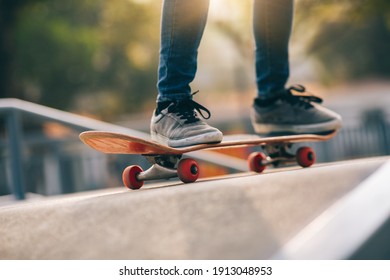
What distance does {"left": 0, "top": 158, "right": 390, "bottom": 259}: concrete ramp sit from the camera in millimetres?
1642

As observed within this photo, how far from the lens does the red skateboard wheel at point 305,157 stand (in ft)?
8.70

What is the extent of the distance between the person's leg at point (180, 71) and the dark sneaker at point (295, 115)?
1.85 feet

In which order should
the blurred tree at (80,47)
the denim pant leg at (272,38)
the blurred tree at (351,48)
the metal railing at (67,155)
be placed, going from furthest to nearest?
the blurred tree at (80,47), the blurred tree at (351,48), the metal railing at (67,155), the denim pant leg at (272,38)

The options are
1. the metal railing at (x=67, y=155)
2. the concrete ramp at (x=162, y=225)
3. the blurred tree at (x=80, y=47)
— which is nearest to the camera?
the concrete ramp at (x=162, y=225)

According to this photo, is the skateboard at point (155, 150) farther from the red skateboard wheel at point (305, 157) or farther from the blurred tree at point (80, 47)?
the blurred tree at point (80, 47)

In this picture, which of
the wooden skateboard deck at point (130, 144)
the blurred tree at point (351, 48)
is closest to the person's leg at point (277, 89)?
the wooden skateboard deck at point (130, 144)

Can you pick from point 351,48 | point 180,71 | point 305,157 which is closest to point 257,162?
point 305,157

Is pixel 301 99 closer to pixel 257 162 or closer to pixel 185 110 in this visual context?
pixel 257 162

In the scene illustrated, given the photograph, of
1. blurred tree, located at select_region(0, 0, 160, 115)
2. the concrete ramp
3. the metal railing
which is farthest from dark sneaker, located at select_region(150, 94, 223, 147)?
blurred tree, located at select_region(0, 0, 160, 115)

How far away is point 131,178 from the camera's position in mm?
2217

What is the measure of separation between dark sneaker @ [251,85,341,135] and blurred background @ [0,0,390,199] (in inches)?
55.6

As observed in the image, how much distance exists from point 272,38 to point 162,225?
1.20 meters
